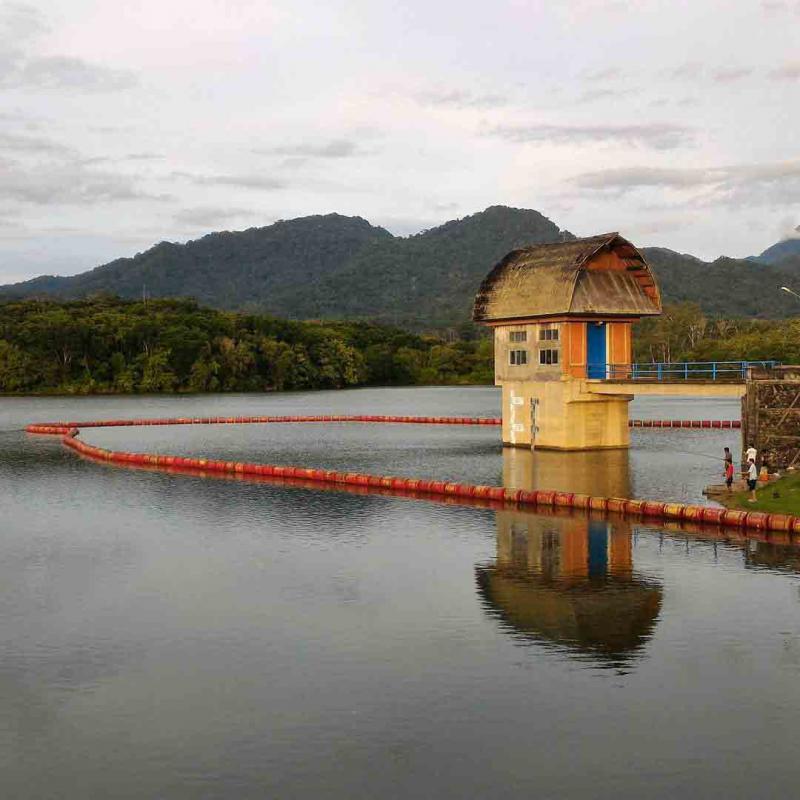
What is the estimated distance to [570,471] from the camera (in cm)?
5728

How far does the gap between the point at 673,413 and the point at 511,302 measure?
2843 inches

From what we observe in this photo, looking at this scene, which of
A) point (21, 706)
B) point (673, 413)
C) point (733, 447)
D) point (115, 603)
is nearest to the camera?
point (21, 706)

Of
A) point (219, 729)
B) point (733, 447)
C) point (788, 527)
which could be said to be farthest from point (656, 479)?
point (219, 729)

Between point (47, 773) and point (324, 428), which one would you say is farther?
point (324, 428)

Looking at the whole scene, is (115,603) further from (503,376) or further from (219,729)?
(503,376)

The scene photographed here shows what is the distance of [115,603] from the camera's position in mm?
30344

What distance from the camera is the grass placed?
40812 millimetres

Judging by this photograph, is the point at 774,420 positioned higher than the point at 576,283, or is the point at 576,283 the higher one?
the point at 576,283

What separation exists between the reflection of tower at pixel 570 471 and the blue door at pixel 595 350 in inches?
202

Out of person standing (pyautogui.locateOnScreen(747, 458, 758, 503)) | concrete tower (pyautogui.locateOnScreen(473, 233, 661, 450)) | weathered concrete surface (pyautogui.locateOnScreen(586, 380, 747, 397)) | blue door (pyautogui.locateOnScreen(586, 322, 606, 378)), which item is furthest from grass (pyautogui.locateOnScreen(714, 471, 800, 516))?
blue door (pyautogui.locateOnScreen(586, 322, 606, 378))

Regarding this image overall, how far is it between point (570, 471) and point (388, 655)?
3400cm

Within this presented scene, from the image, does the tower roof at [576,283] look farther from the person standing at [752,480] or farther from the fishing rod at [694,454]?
the person standing at [752,480]

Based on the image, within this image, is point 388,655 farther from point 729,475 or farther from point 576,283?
point 576,283

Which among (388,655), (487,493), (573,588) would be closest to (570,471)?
(487,493)
